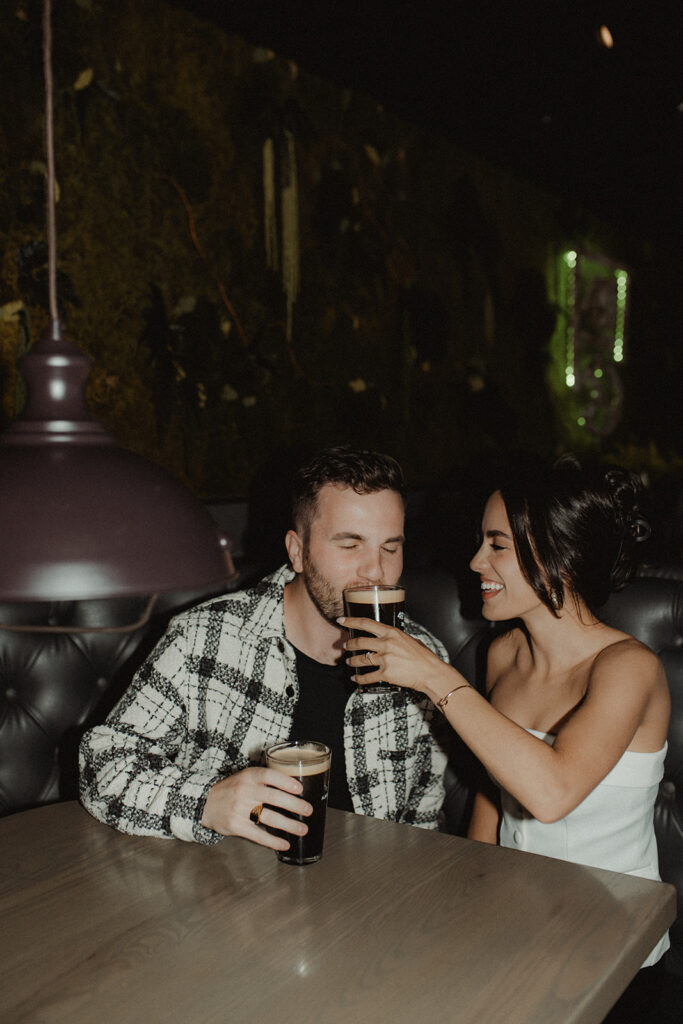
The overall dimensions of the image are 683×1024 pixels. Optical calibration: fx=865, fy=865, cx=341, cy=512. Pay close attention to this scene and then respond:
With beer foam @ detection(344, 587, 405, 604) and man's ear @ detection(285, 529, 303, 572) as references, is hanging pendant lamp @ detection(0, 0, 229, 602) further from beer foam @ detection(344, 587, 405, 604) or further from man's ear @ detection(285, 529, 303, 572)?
man's ear @ detection(285, 529, 303, 572)

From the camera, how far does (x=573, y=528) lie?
1.83 m

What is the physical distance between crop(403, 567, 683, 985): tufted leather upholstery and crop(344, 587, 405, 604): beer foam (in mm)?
572

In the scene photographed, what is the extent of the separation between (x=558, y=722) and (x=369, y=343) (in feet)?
7.26

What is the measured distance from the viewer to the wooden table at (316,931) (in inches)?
40.1

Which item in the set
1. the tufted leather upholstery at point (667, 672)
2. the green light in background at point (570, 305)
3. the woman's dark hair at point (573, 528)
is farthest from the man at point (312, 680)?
the green light in background at point (570, 305)

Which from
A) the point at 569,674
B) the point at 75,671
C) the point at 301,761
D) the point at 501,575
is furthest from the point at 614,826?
the point at 75,671

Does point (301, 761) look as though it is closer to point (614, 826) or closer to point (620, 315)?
point (614, 826)

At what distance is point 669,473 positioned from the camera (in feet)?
21.3

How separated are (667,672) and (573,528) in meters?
0.39

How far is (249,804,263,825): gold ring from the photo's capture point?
1.38 meters

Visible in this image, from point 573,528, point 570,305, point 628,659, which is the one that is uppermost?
point 570,305

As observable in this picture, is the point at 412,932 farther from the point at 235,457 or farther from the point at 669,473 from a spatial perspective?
the point at 669,473

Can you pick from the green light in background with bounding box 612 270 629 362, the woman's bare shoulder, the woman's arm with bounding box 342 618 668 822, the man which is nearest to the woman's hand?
the woman's arm with bounding box 342 618 668 822

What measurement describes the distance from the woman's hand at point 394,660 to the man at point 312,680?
23 cm
